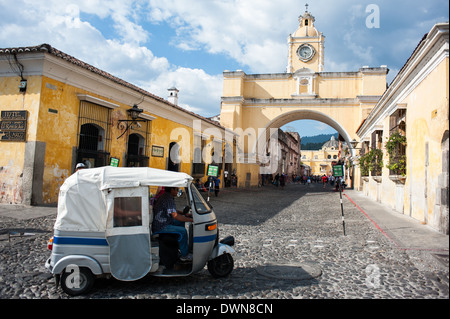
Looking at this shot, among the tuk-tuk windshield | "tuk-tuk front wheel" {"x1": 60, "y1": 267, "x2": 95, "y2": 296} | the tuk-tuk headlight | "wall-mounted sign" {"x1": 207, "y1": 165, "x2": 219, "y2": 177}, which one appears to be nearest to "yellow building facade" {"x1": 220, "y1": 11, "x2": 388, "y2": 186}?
"wall-mounted sign" {"x1": 207, "y1": 165, "x2": 219, "y2": 177}

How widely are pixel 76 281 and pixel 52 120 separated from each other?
291 inches

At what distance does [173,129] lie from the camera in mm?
17094

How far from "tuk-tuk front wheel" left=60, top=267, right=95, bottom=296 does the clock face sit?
A: 28191 mm

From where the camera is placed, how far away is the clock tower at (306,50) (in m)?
28.9

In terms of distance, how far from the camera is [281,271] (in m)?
4.91

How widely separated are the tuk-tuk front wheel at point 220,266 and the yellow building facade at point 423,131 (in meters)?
4.18

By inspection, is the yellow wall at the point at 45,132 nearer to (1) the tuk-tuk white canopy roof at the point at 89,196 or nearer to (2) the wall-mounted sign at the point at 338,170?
(1) the tuk-tuk white canopy roof at the point at 89,196

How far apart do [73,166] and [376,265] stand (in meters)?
9.15

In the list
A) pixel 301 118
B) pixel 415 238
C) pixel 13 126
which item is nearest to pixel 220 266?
pixel 415 238

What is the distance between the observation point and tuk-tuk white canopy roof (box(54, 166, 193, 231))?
3.98 m

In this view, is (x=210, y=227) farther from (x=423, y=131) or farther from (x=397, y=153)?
(x=397, y=153)
